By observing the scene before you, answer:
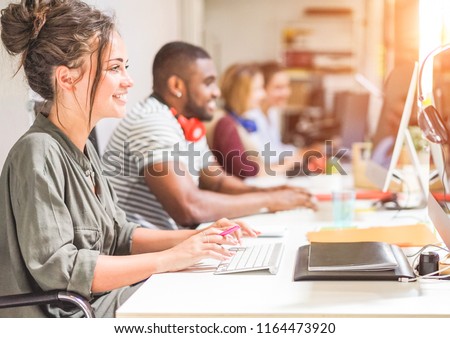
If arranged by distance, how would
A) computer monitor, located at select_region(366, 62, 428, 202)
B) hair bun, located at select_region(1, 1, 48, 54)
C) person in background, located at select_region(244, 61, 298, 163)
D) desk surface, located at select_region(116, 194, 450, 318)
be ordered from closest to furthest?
desk surface, located at select_region(116, 194, 450, 318)
hair bun, located at select_region(1, 1, 48, 54)
computer monitor, located at select_region(366, 62, 428, 202)
person in background, located at select_region(244, 61, 298, 163)

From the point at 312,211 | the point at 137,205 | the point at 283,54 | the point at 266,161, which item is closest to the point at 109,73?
the point at 137,205

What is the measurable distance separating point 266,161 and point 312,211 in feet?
4.90

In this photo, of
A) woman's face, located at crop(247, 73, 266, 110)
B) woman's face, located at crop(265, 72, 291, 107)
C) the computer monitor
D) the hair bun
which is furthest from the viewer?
woman's face, located at crop(265, 72, 291, 107)

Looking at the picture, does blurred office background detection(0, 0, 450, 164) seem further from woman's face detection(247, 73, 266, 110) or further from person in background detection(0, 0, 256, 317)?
person in background detection(0, 0, 256, 317)

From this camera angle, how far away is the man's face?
7.23 ft

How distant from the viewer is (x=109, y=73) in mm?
1489

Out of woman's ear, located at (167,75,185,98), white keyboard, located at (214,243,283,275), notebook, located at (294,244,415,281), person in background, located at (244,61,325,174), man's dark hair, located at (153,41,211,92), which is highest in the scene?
man's dark hair, located at (153,41,211,92)

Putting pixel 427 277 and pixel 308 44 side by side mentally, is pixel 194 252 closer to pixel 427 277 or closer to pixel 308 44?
pixel 427 277

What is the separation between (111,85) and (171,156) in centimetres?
53

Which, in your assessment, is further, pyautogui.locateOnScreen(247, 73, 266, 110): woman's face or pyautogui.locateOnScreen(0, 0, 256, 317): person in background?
pyautogui.locateOnScreen(247, 73, 266, 110): woman's face

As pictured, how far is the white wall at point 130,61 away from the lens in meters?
1.47

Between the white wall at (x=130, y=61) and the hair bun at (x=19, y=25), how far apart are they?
0.11 feet

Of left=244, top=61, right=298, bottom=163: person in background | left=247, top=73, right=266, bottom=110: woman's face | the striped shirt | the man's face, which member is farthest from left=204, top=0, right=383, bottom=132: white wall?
the striped shirt

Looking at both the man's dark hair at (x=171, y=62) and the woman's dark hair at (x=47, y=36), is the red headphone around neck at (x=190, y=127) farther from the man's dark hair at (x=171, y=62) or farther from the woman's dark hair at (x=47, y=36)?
the woman's dark hair at (x=47, y=36)
